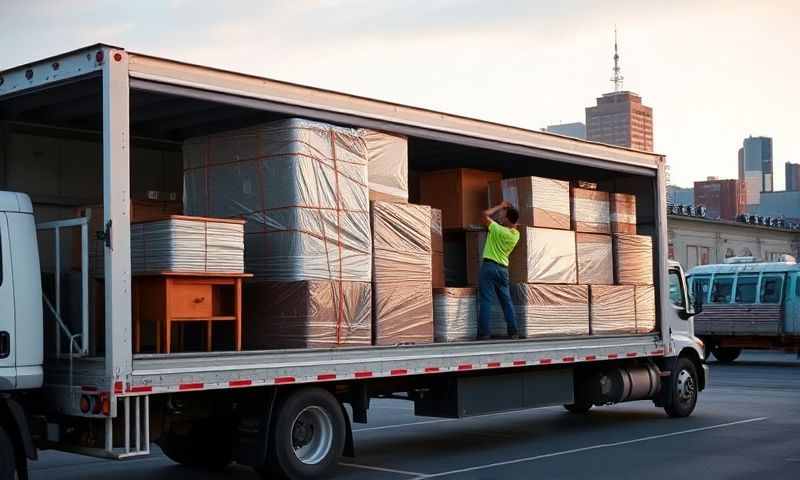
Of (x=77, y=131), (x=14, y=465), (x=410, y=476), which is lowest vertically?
(x=410, y=476)

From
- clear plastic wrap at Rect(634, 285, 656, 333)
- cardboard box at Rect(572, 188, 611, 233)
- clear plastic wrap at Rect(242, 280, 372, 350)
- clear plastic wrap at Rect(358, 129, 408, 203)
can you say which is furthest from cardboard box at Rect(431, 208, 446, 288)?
clear plastic wrap at Rect(634, 285, 656, 333)

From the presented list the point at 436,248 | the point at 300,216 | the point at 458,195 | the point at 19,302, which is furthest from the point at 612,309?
the point at 19,302

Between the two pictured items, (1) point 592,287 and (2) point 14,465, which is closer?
(2) point 14,465

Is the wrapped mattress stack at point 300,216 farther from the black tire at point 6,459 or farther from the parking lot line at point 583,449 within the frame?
the black tire at point 6,459

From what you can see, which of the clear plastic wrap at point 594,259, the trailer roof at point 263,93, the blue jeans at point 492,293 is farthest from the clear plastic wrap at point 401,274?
the clear plastic wrap at point 594,259

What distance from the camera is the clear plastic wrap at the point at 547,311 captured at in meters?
11.7

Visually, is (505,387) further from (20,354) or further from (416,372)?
(20,354)

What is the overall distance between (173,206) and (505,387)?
4.10 meters

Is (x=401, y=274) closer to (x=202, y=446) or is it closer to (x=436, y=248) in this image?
(x=436, y=248)

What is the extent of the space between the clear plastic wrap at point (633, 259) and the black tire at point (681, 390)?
4.23ft

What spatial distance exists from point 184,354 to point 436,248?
3.84 m

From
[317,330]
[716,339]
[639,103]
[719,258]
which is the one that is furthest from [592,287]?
[639,103]

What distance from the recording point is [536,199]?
12.1 metres

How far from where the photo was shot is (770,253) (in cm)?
5441
